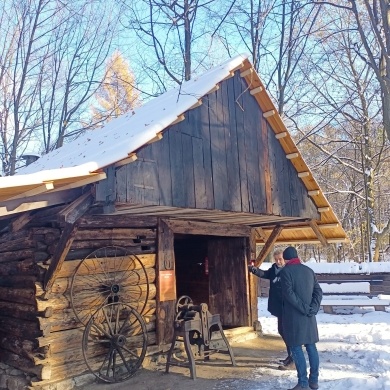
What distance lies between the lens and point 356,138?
23.3 meters

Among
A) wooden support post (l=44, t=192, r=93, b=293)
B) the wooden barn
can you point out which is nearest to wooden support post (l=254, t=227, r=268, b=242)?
the wooden barn

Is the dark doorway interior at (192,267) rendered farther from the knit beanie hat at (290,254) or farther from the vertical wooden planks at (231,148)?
the knit beanie hat at (290,254)

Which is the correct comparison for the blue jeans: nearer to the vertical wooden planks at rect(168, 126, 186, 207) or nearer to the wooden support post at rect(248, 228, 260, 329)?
the vertical wooden planks at rect(168, 126, 186, 207)

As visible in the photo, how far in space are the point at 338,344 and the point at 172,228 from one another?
4.31 m

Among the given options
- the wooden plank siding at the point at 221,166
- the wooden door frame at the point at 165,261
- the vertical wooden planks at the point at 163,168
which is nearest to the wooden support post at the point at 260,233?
the wooden plank siding at the point at 221,166

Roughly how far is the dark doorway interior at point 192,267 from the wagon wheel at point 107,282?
4.25m

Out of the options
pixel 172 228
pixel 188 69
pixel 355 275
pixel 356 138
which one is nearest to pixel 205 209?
pixel 172 228

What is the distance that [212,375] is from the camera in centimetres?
775

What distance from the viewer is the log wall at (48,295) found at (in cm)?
719

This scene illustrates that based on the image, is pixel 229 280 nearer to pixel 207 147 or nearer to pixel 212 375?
pixel 212 375

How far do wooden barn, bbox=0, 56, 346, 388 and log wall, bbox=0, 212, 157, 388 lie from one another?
0.06 ft

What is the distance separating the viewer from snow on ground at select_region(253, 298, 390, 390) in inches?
260

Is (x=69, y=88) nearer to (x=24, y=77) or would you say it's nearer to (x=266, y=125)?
(x=24, y=77)

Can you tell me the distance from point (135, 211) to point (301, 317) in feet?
9.75
